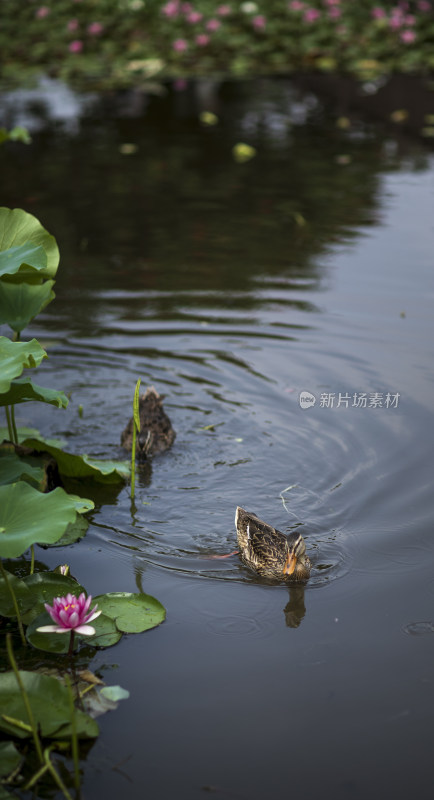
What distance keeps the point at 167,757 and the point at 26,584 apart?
1187 millimetres

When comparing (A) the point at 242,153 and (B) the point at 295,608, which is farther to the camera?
(A) the point at 242,153

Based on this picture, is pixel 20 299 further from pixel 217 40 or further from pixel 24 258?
pixel 217 40

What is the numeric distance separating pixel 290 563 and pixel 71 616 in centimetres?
127

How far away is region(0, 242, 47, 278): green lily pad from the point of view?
4.47 metres

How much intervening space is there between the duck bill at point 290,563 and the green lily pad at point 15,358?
1.53 m

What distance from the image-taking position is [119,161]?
490 inches

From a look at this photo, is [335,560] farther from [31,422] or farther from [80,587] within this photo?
[31,422]

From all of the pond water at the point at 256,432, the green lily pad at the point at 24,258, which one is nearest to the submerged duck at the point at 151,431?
the pond water at the point at 256,432

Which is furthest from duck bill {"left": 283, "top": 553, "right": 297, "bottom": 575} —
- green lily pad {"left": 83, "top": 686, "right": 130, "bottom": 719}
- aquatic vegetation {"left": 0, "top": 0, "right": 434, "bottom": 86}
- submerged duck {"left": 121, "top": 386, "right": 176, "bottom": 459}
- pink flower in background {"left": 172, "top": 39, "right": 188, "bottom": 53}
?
pink flower in background {"left": 172, "top": 39, "right": 188, "bottom": 53}

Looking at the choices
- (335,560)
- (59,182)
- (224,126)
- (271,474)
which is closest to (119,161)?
(59,182)

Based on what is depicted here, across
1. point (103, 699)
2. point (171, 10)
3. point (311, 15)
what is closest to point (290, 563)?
point (103, 699)

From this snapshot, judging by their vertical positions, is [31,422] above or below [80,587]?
below

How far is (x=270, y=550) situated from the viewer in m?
4.59

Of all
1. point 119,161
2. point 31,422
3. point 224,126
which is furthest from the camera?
point 224,126
